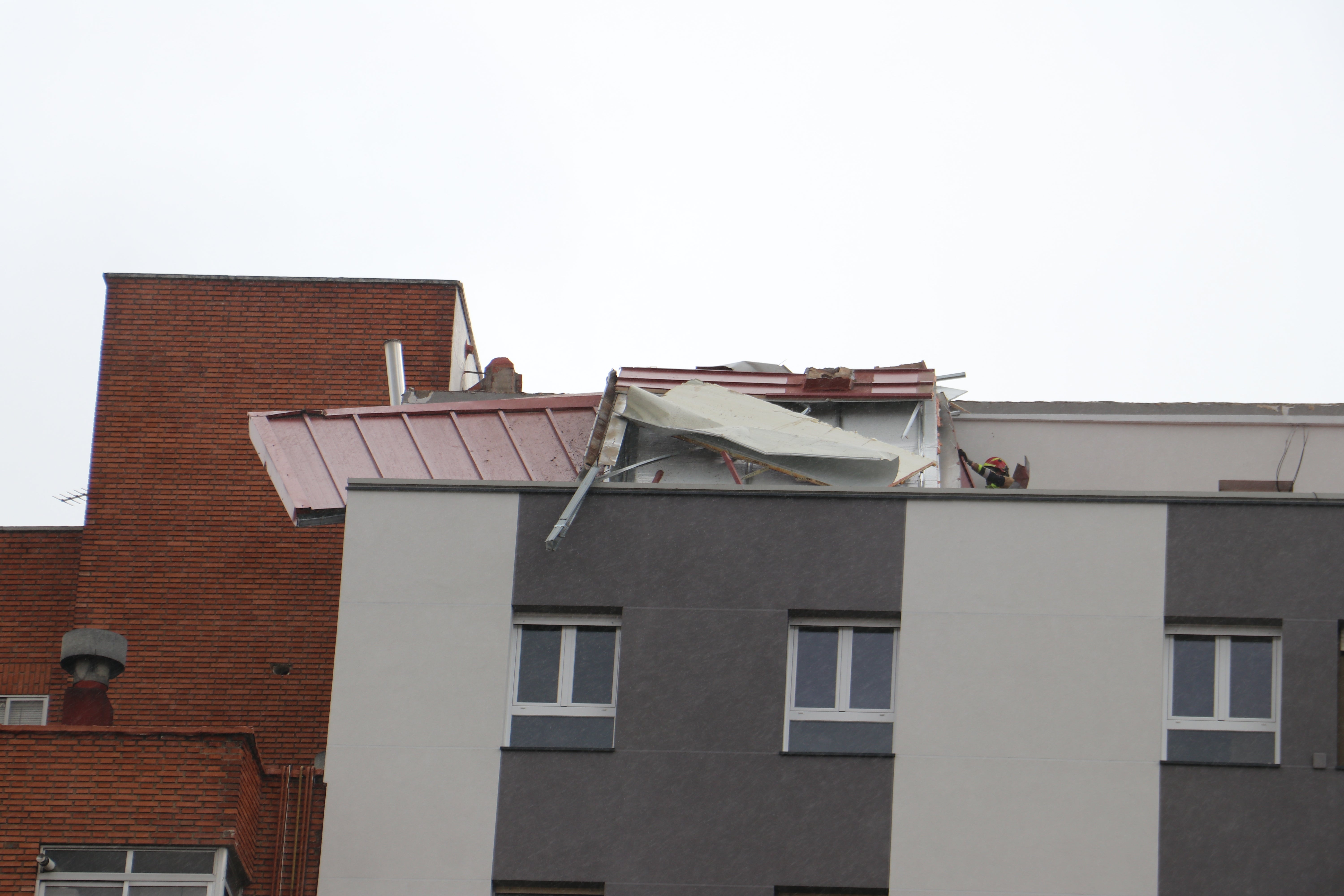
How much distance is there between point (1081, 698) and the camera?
17547mm

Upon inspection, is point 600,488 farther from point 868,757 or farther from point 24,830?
point 24,830

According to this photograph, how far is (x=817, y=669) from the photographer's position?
59.4 ft

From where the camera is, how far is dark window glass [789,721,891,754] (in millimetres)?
17688

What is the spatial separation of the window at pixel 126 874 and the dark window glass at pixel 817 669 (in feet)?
19.2

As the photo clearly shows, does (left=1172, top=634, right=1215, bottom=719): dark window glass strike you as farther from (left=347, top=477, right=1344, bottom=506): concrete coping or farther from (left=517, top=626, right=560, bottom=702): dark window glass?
(left=517, top=626, right=560, bottom=702): dark window glass

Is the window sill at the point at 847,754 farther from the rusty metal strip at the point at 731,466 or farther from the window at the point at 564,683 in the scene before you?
the rusty metal strip at the point at 731,466

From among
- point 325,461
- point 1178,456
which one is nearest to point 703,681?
point 325,461

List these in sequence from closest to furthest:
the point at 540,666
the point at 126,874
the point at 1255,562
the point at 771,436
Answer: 1. the point at 126,874
2. the point at 1255,562
3. the point at 540,666
4. the point at 771,436

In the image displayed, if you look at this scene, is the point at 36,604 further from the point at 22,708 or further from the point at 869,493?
the point at 869,493

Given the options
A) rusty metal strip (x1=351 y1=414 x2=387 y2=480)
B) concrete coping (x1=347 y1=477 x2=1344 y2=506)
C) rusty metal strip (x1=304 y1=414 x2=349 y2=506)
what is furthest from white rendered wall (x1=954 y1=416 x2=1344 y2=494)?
rusty metal strip (x1=304 y1=414 x2=349 y2=506)

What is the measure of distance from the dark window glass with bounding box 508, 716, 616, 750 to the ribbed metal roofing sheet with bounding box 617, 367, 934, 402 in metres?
4.65

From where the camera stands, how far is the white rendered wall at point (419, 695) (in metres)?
17.4

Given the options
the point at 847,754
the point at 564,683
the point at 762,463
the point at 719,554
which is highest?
the point at 762,463

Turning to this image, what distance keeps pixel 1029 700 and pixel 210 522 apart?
12.4 m
